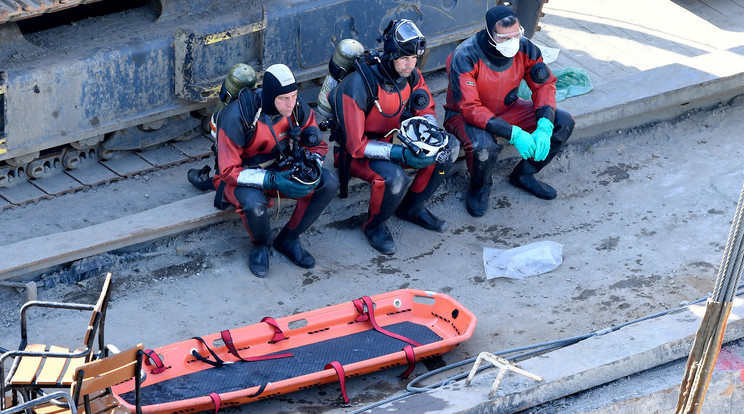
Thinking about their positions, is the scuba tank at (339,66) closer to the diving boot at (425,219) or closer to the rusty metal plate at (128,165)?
the diving boot at (425,219)

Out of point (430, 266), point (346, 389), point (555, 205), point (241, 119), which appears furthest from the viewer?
point (555, 205)

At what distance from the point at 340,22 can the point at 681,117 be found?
3.00 metres

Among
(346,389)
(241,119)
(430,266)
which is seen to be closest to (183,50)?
(241,119)

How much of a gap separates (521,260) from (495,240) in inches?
15.0

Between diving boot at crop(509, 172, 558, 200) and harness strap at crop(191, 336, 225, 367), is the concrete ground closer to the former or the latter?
diving boot at crop(509, 172, 558, 200)

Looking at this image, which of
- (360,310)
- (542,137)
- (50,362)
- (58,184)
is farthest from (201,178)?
(50,362)

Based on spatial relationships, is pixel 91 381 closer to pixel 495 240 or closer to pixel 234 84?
pixel 234 84

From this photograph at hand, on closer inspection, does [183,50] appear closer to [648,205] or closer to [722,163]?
[648,205]

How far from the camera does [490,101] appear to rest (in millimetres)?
8312

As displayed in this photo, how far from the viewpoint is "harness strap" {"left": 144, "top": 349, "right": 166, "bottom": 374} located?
645cm

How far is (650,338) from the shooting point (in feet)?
22.6

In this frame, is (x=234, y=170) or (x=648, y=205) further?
(x=648, y=205)

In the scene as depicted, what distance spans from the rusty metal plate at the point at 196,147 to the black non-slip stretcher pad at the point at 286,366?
7.60ft

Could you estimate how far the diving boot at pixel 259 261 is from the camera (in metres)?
7.63
